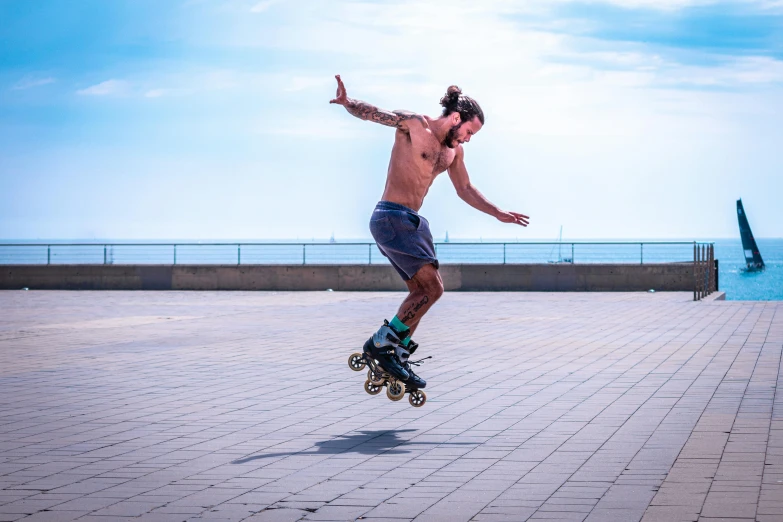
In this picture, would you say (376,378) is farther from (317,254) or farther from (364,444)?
(317,254)

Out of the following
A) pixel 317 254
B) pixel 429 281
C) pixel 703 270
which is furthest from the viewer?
pixel 317 254

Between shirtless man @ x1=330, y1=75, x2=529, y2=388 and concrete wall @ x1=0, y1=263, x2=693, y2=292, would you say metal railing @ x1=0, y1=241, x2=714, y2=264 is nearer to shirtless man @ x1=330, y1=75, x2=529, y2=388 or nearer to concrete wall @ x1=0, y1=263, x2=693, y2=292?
concrete wall @ x1=0, y1=263, x2=693, y2=292

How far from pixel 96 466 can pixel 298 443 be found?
116cm

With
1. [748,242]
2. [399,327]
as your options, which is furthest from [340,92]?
[748,242]

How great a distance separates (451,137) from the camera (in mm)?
7020

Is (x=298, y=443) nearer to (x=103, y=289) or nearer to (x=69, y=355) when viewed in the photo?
(x=69, y=355)

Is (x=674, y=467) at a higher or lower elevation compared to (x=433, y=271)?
lower

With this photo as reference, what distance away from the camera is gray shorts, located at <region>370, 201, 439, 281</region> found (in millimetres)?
6836

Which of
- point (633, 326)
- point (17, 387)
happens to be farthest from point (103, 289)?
point (17, 387)

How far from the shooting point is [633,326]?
1484cm

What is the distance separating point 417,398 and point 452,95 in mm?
2028

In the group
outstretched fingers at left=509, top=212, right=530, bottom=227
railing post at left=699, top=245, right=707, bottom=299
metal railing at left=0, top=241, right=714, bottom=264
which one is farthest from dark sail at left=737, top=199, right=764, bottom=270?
outstretched fingers at left=509, top=212, right=530, bottom=227

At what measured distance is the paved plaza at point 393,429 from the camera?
179 inches

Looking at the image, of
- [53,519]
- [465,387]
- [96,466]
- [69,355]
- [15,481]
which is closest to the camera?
[53,519]
